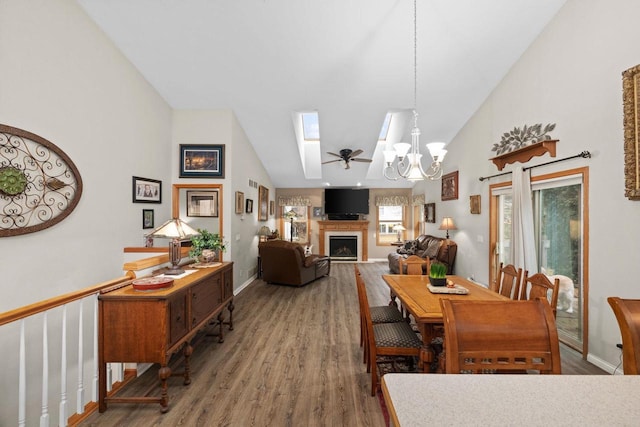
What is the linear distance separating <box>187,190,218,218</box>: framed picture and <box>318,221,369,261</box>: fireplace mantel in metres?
4.39

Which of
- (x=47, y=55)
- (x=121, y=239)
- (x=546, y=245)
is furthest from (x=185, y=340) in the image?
(x=546, y=245)

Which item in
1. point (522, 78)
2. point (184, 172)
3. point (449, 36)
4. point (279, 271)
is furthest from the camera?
point (279, 271)

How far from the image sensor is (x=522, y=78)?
3.82 m

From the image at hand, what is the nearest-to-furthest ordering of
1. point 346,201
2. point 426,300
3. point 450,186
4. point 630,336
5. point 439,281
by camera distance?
point 630,336 < point 426,300 < point 439,281 < point 450,186 < point 346,201

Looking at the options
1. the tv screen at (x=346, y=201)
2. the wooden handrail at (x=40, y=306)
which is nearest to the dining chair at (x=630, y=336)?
the wooden handrail at (x=40, y=306)

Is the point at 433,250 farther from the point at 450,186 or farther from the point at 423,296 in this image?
the point at 423,296

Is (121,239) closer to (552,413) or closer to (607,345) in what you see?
(552,413)

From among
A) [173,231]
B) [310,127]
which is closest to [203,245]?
[173,231]

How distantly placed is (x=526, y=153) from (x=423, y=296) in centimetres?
265

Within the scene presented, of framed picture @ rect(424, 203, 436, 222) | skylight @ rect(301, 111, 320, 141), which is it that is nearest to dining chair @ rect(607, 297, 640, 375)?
skylight @ rect(301, 111, 320, 141)

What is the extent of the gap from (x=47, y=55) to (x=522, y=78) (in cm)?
549

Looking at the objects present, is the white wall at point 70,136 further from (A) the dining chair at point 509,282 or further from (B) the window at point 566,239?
(B) the window at point 566,239

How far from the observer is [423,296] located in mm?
2475

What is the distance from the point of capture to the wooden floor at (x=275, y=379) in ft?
6.78
